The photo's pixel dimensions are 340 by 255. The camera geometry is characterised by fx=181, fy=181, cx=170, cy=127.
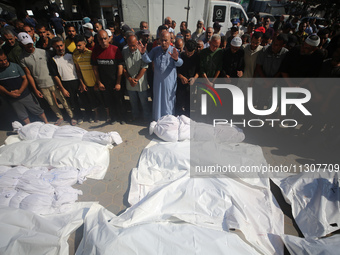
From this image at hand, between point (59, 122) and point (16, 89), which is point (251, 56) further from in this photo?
point (16, 89)

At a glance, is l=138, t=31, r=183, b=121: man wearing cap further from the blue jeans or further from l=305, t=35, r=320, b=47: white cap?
l=305, t=35, r=320, b=47: white cap

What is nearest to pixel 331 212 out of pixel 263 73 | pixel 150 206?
pixel 150 206

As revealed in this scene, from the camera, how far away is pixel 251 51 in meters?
3.56

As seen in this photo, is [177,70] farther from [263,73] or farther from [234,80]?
[263,73]

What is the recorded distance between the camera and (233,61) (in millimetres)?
3576

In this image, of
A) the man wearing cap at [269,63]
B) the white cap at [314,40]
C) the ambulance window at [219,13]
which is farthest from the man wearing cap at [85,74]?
the ambulance window at [219,13]

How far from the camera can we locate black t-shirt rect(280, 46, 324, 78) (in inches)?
122

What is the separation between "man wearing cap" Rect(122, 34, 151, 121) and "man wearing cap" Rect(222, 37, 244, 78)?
1607mm

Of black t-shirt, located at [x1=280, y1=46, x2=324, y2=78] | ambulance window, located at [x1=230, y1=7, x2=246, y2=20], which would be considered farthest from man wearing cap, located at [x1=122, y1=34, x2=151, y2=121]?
ambulance window, located at [x1=230, y1=7, x2=246, y2=20]

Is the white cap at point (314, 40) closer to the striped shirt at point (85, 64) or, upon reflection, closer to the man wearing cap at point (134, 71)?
the man wearing cap at point (134, 71)

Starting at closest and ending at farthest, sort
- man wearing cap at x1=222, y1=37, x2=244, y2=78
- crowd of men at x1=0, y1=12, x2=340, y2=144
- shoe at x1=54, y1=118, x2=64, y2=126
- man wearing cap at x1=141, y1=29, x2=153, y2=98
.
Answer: crowd of men at x1=0, y1=12, x2=340, y2=144 → man wearing cap at x1=222, y1=37, x2=244, y2=78 → man wearing cap at x1=141, y1=29, x2=153, y2=98 → shoe at x1=54, y1=118, x2=64, y2=126

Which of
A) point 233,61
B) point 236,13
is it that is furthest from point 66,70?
point 236,13

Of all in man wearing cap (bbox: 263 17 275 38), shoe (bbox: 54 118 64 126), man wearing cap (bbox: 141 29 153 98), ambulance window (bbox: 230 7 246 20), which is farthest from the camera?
ambulance window (bbox: 230 7 246 20)

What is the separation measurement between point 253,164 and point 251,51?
227 centimetres
